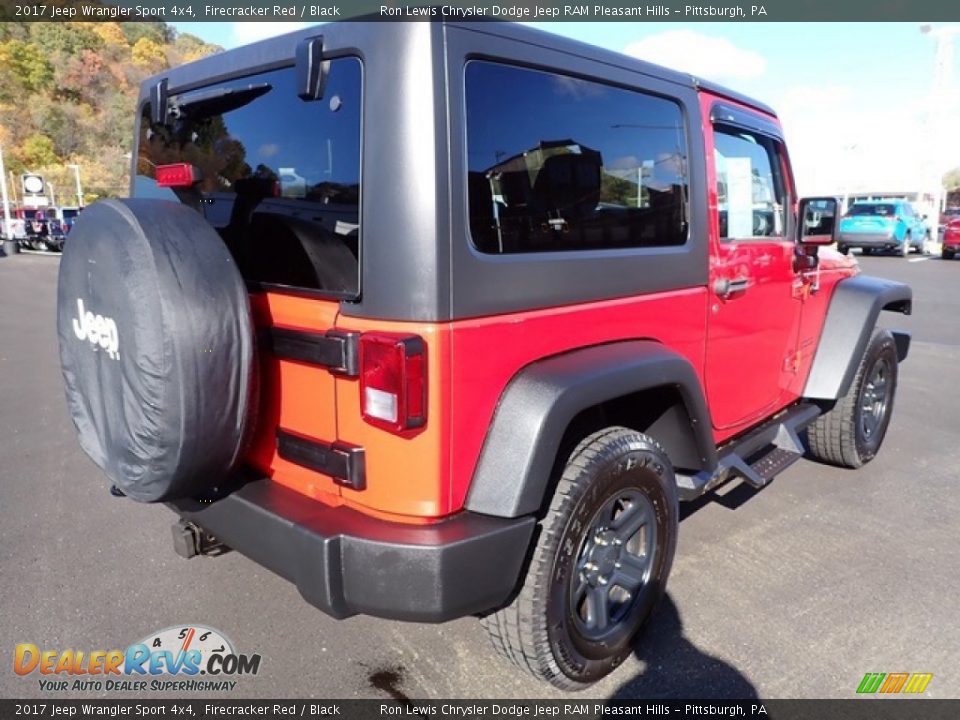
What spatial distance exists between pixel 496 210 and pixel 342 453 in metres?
0.83

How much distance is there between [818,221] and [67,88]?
85.6 m

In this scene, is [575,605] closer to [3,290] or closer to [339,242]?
[339,242]

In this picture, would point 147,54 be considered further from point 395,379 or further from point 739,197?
point 395,379

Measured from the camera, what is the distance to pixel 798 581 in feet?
9.84

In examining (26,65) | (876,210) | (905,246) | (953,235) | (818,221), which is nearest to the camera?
(818,221)

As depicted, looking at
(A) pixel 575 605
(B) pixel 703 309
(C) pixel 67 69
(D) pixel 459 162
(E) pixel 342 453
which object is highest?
(C) pixel 67 69

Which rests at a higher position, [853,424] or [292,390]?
[292,390]

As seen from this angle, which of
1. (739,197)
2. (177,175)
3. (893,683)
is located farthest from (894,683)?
(177,175)

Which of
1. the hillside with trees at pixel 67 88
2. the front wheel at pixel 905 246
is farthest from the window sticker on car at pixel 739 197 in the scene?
the hillside with trees at pixel 67 88

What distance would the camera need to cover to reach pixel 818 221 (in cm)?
339

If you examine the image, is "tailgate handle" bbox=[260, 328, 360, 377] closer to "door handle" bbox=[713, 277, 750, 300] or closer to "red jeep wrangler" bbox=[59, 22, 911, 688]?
"red jeep wrangler" bbox=[59, 22, 911, 688]

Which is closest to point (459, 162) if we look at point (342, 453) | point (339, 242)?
point (339, 242)

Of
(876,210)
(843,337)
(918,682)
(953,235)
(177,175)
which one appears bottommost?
(918,682)

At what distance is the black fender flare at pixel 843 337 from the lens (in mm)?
3820
